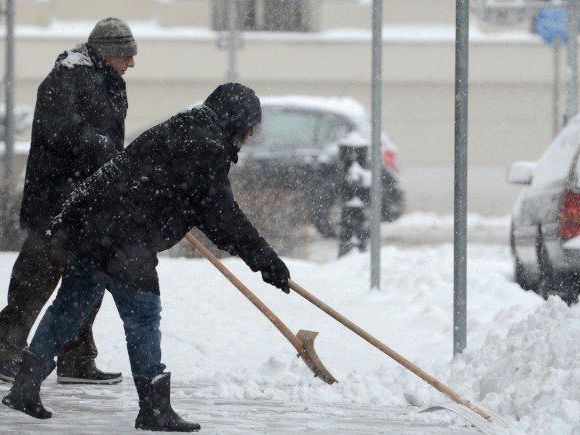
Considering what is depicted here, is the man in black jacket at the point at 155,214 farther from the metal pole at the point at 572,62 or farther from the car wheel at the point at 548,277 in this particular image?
the metal pole at the point at 572,62

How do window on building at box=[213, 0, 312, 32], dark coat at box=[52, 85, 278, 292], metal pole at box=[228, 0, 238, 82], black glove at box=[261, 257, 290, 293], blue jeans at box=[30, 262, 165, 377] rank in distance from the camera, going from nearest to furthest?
dark coat at box=[52, 85, 278, 292] < blue jeans at box=[30, 262, 165, 377] < black glove at box=[261, 257, 290, 293] < metal pole at box=[228, 0, 238, 82] < window on building at box=[213, 0, 312, 32]

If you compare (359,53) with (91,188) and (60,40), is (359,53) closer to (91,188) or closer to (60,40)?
(60,40)

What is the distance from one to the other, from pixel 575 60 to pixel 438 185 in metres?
12.9

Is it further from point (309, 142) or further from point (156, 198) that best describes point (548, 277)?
point (309, 142)

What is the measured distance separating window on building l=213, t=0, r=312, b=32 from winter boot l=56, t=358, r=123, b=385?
20.2 meters

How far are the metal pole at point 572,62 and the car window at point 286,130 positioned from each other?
3.18 m

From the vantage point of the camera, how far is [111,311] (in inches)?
330

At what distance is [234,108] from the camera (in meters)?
5.13

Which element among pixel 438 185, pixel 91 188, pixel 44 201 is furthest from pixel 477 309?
pixel 438 185

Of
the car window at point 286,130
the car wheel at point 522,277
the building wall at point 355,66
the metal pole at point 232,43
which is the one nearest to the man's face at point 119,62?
the car wheel at point 522,277

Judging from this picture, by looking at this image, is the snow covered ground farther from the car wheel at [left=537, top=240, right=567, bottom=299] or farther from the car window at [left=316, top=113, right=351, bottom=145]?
the car window at [left=316, top=113, right=351, bottom=145]

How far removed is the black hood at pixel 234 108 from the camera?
513cm

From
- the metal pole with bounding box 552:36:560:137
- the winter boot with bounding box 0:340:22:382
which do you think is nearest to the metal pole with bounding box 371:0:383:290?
the winter boot with bounding box 0:340:22:382

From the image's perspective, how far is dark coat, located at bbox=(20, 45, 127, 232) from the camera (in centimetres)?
600
